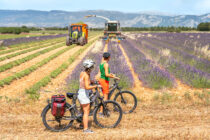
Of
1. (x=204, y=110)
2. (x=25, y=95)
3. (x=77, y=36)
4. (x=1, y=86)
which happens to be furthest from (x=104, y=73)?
(x=77, y=36)

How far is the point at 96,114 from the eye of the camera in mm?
5586

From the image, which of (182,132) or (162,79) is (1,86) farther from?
(182,132)

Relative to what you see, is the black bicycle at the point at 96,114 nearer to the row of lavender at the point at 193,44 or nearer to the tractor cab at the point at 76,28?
the row of lavender at the point at 193,44

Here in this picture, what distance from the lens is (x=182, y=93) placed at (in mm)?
8688

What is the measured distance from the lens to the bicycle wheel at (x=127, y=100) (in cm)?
678

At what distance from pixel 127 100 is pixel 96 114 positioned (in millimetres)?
1464

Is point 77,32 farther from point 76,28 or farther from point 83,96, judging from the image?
point 83,96

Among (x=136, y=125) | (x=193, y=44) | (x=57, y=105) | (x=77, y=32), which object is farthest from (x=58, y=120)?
(x=193, y=44)

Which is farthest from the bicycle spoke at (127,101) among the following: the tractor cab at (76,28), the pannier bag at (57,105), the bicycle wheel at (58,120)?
the tractor cab at (76,28)

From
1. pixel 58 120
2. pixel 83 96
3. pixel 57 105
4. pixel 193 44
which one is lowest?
pixel 58 120

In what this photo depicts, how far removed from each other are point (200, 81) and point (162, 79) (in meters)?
1.38

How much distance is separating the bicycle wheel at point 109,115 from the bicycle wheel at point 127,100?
100cm

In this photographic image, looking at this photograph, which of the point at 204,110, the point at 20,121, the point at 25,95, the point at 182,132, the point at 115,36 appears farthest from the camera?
the point at 115,36

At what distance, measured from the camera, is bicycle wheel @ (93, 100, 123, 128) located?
5.62 metres
